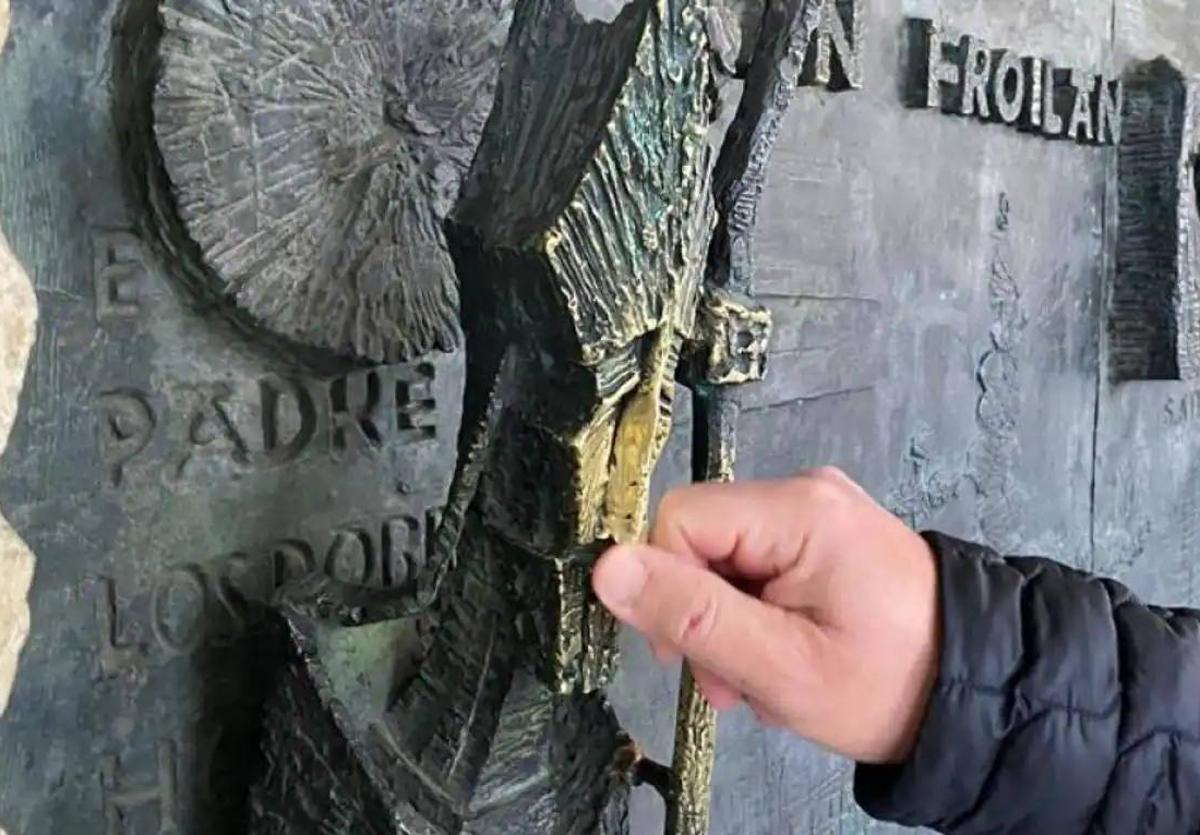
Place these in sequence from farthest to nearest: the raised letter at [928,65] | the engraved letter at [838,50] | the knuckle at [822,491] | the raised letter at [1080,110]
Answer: the raised letter at [1080,110]
the raised letter at [928,65]
the engraved letter at [838,50]
the knuckle at [822,491]

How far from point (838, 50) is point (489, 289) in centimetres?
59

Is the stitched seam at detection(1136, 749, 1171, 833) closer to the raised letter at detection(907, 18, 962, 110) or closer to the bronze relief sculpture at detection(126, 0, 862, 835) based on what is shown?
the bronze relief sculpture at detection(126, 0, 862, 835)

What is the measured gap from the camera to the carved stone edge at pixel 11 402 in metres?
0.63

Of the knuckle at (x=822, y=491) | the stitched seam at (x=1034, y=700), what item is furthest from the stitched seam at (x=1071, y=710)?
the knuckle at (x=822, y=491)

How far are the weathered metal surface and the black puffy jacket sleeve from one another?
26cm

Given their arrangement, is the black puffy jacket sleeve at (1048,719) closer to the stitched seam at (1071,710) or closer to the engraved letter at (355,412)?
the stitched seam at (1071,710)

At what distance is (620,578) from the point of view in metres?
0.68

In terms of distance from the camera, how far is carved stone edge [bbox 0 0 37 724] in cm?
63

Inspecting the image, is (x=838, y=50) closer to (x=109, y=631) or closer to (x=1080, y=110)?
(x=1080, y=110)

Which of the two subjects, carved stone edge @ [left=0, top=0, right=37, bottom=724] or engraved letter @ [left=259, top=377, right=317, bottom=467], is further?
engraved letter @ [left=259, top=377, right=317, bottom=467]

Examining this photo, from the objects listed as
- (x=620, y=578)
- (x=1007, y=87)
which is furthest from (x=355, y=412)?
(x=1007, y=87)

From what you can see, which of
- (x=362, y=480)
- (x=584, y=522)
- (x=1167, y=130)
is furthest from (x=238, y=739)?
(x=1167, y=130)

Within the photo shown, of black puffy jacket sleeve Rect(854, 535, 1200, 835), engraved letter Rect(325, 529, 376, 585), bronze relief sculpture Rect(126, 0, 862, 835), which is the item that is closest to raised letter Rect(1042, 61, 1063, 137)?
bronze relief sculpture Rect(126, 0, 862, 835)

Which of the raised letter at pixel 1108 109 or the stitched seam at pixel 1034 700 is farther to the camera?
the raised letter at pixel 1108 109
